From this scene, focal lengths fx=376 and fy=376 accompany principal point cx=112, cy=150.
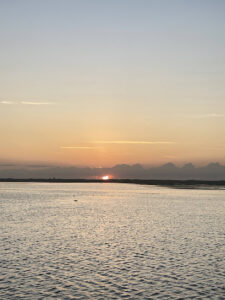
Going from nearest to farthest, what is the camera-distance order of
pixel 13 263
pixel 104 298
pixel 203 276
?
pixel 104 298
pixel 203 276
pixel 13 263

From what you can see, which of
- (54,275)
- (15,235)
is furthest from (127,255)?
(15,235)

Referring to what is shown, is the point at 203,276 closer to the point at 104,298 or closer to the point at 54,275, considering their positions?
the point at 104,298

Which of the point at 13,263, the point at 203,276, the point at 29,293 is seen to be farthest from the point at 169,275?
the point at 13,263

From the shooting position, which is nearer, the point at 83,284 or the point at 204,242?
the point at 83,284

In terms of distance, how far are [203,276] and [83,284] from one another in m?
8.10

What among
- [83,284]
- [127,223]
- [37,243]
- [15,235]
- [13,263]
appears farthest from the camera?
[127,223]

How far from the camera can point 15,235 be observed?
41781mm

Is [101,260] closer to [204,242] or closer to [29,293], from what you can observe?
[29,293]

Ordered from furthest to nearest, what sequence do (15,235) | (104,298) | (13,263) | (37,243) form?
1. (15,235)
2. (37,243)
3. (13,263)
4. (104,298)

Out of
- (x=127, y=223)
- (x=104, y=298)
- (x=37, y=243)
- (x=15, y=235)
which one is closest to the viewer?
(x=104, y=298)

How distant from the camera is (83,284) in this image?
76.1 feet

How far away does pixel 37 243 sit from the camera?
36.7 m

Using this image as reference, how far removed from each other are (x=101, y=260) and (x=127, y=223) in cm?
2449

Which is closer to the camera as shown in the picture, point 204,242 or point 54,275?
point 54,275
